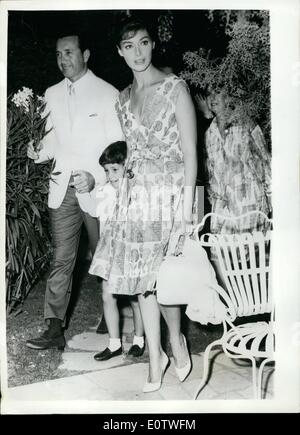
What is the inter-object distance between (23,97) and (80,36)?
44 centimetres

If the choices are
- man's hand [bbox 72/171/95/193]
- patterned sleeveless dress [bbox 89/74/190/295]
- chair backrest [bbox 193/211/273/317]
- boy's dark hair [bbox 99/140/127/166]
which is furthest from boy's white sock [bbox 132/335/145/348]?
boy's dark hair [bbox 99/140/127/166]

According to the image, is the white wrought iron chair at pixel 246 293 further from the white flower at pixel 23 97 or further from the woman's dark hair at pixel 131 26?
the white flower at pixel 23 97

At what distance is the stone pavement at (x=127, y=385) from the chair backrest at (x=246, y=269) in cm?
37

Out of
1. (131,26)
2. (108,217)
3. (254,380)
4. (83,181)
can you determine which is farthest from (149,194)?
(254,380)

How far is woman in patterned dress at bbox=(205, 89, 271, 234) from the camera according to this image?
2.99m

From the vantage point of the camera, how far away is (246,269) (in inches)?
112

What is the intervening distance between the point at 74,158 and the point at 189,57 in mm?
824

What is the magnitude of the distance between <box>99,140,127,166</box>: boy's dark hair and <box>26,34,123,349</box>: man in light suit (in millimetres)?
25

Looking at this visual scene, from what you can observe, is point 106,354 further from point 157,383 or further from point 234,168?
point 234,168

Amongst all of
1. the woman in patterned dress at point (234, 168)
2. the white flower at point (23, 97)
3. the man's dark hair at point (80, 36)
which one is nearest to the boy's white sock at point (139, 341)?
the woman in patterned dress at point (234, 168)

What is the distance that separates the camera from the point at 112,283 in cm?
295

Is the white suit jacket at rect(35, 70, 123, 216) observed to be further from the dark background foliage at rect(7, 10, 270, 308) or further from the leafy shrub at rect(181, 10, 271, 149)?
the leafy shrub at rect(181, 10, 271, 149)

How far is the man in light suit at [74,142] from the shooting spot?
3002 mm
